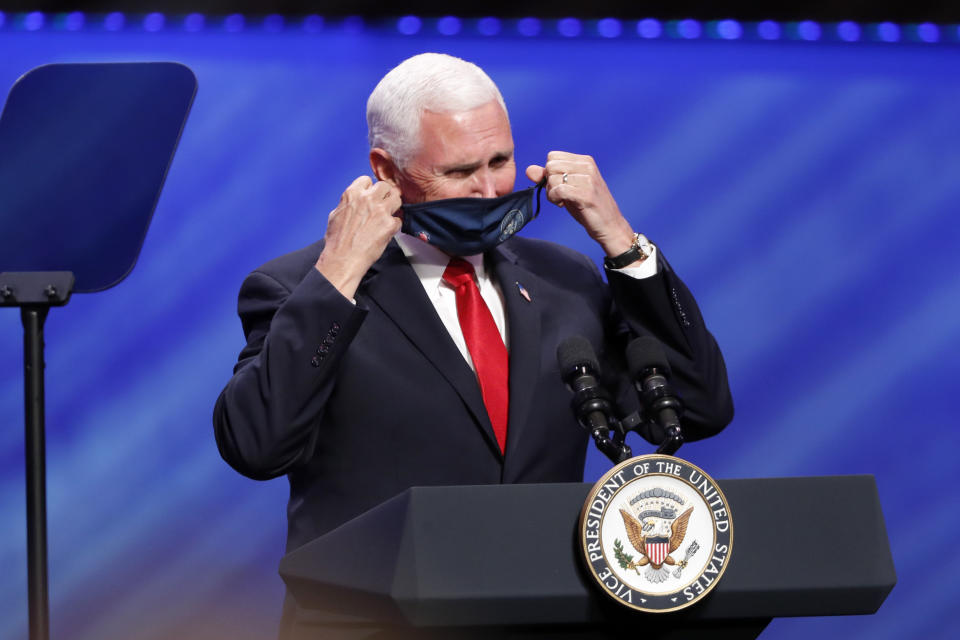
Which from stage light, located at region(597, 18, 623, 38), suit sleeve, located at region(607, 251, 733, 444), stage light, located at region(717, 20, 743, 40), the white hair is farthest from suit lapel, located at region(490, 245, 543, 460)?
stage light, located at region(717, 20, 743, 40)

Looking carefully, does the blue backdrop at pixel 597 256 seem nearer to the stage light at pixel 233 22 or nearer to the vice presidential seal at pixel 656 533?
the stage light at pixel 233 22

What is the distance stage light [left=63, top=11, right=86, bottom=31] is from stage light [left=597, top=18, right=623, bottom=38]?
128cm

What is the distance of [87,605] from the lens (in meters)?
3.08

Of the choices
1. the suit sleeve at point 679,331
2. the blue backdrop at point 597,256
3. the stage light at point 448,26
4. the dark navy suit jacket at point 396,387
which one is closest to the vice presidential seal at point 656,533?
the dark navy suit jacket at point 396,387

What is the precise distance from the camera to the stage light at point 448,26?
306 centimetres

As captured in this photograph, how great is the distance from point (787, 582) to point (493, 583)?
0.32 meters

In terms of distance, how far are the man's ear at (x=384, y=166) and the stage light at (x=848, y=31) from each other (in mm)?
1625

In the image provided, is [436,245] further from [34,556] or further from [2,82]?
[2,82]

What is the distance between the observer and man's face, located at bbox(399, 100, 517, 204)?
1944mm

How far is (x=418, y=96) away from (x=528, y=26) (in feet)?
3.96

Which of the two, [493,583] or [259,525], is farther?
[259,525]

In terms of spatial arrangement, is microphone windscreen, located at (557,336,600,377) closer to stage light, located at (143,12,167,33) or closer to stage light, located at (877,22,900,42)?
stage light, located at (143,12,167,33)

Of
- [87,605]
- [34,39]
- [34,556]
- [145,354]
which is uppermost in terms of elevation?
[34,39]

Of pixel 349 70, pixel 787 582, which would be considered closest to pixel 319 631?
pixel 787 582
